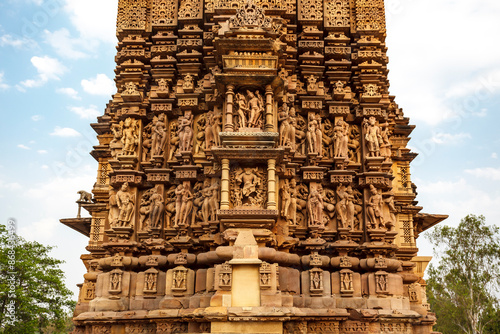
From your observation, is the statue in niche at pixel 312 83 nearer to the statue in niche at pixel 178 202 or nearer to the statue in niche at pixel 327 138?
the statue in niche at pixel 327 138

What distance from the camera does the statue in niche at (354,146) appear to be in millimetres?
12914

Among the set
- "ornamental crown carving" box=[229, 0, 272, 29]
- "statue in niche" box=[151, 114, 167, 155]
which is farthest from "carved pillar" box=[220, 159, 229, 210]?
"ornamental crown carving" box=[229, 0, 272, 29]

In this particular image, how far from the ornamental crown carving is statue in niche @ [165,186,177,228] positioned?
4378 millimetres

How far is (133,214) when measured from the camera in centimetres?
1216

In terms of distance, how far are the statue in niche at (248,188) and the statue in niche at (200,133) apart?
1.81m

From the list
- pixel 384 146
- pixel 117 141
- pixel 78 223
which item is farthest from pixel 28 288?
pixel 384 146

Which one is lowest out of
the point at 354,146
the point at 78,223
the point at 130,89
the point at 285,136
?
the point at 78,223

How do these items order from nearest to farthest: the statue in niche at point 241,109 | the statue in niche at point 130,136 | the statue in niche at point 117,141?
the statue in niche at point 241,109 < the statue in niche at point 130,136 < the statue in niche at point 117,141

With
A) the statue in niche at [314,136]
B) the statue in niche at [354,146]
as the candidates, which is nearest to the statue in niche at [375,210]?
the statue in niche at [354,146]

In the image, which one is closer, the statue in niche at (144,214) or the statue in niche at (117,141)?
the statue in niche at (144,214)

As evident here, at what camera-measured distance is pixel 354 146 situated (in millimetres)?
12914

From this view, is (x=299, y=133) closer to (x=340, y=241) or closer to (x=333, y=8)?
(x=340, y=241)

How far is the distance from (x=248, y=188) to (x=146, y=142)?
3.63 metres

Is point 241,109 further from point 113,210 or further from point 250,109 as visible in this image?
point 113,210
